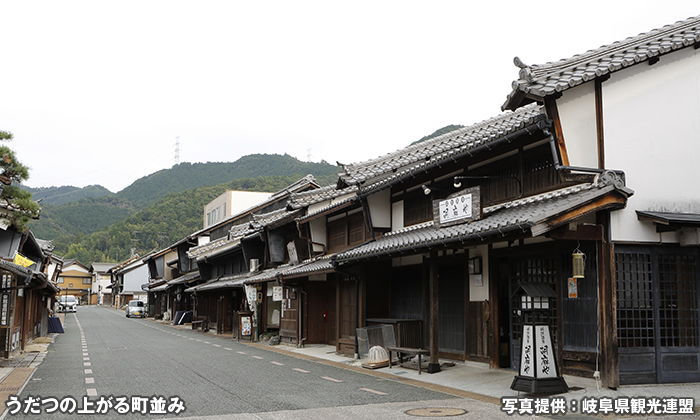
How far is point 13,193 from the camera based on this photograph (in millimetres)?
13891

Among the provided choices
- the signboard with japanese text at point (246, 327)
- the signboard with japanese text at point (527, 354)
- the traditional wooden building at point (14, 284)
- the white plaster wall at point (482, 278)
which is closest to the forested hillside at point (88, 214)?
the signboard with japanese text at point (246, 327)

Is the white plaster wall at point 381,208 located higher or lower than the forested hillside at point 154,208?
lower

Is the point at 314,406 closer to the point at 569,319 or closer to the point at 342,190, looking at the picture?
the point at 569,319

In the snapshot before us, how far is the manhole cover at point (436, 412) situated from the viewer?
9672 millimetres

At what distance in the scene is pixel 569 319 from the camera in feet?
40.0

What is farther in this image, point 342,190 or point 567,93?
point 342,190

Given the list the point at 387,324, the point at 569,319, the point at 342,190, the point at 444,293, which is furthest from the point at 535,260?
the point at 342,190

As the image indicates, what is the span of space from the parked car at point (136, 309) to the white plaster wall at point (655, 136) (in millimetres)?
58300

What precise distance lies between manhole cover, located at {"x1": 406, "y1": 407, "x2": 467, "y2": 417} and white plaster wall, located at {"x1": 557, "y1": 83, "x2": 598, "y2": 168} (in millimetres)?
5333

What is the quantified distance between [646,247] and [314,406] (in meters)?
7.28

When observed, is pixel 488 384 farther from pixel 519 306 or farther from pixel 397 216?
pixel 397 216

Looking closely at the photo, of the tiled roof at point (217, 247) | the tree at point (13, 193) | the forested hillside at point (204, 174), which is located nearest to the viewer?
the tree at point (13, 193)

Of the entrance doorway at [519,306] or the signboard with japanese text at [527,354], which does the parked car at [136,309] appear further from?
the signboard with japanese text at [527,354]

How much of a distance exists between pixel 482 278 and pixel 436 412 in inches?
226
